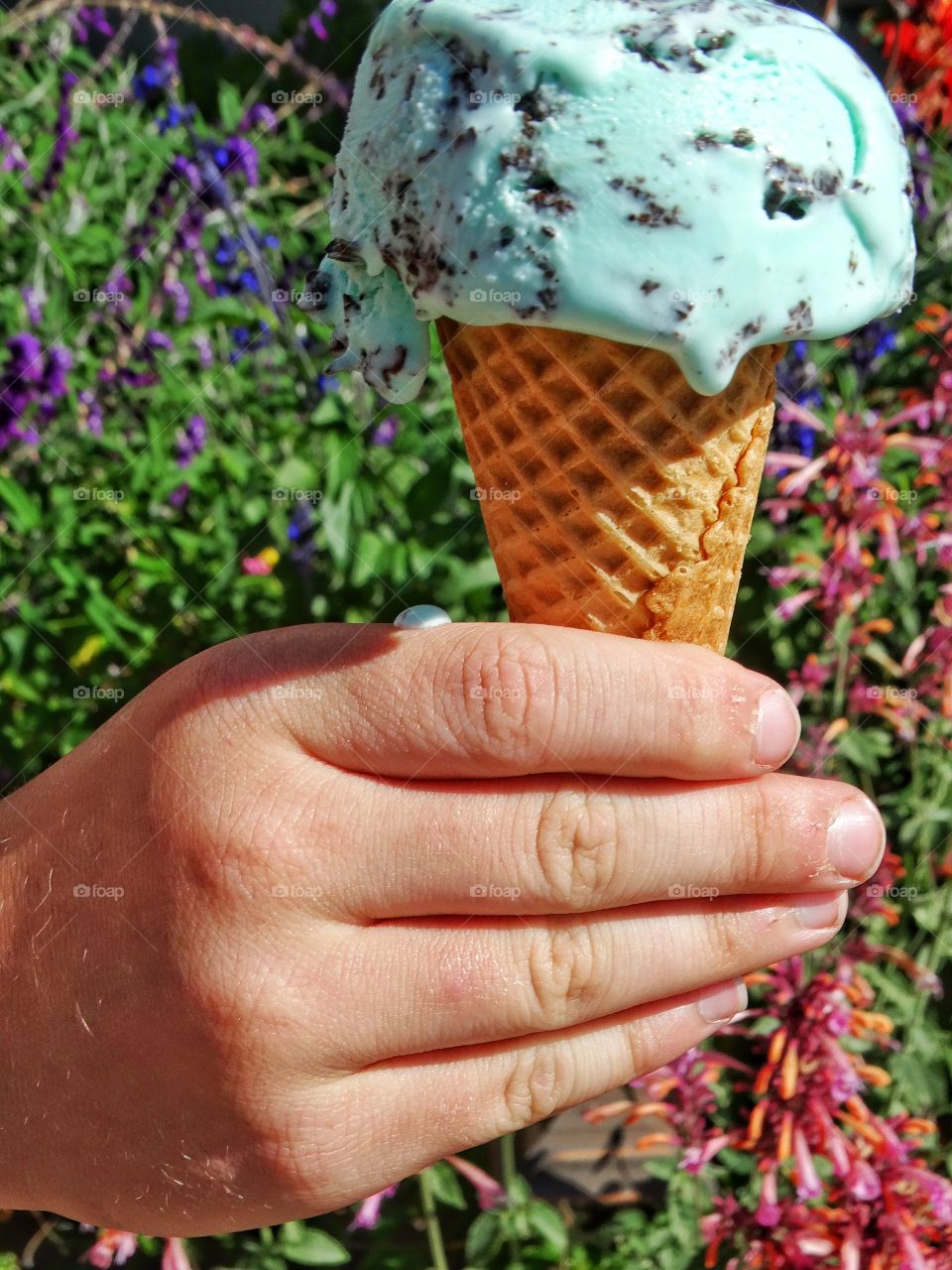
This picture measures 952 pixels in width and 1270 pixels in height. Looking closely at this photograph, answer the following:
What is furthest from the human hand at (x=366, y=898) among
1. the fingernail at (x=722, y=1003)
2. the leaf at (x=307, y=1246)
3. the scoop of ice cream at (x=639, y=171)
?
the leaf at (x=307, y=1246)

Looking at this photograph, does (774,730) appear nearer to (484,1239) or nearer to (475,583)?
(475,583)

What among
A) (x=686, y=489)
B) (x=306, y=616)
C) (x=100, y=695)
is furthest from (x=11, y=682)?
(x=686, y=489)

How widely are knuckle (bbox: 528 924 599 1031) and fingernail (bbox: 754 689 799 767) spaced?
9.1 inches

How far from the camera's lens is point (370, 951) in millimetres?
1000

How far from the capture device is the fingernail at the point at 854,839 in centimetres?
111

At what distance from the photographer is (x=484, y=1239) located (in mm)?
1825

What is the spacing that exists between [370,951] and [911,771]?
140 cm

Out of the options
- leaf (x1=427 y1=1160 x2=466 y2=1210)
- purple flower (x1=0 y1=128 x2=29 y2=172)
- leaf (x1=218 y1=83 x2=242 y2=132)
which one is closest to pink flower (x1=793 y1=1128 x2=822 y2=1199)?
leaf (x1=427 y1=1160 x2=466 y2=1210)

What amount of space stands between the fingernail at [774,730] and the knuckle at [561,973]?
0.23 meters

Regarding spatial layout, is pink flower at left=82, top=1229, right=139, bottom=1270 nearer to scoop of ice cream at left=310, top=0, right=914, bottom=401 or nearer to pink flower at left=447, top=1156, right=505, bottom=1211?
pink flower at left=447, top=1156, right=505, bottom=1211

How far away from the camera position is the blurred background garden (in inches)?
71.4

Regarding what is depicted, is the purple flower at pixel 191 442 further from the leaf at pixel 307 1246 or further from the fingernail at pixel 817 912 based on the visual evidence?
the fingernail at pixel 817 912

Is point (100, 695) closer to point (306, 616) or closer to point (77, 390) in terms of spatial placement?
point (306, 616)

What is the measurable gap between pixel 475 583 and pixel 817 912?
0.77 metres
